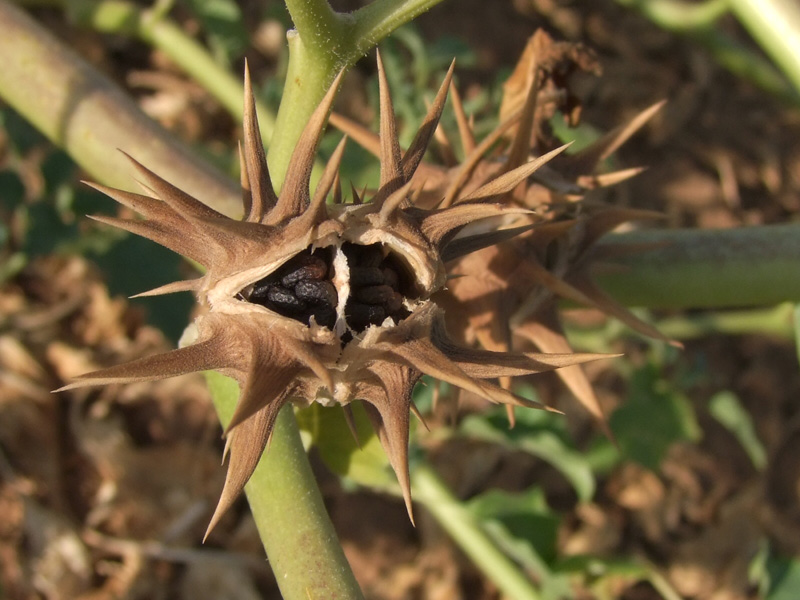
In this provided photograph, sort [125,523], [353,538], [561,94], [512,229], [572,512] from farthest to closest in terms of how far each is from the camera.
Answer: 1. [572,512]
2. [353,538]
3. [125,523]
4. [561,94]
5. [512,229]

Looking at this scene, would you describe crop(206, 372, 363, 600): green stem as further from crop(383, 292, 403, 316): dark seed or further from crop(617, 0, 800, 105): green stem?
crop(617, 0, 800, 105): green stem

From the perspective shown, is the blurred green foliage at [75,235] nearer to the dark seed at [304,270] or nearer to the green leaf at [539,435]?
the green leaf at [539,435]

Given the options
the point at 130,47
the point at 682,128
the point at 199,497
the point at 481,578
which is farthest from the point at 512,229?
the point at 682,128

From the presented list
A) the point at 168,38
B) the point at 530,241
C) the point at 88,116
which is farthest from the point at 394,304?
the point at 168,38

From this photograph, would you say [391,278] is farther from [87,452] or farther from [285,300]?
[87,452]

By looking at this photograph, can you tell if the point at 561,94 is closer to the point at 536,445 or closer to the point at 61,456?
the point at 536,445

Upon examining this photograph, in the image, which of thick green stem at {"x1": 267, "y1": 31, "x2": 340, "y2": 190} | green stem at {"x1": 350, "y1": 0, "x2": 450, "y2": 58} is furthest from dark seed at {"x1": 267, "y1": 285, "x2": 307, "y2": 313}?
green stem at {"x1": 350, "y1": 0, "x2": 450, "y2": 58}
